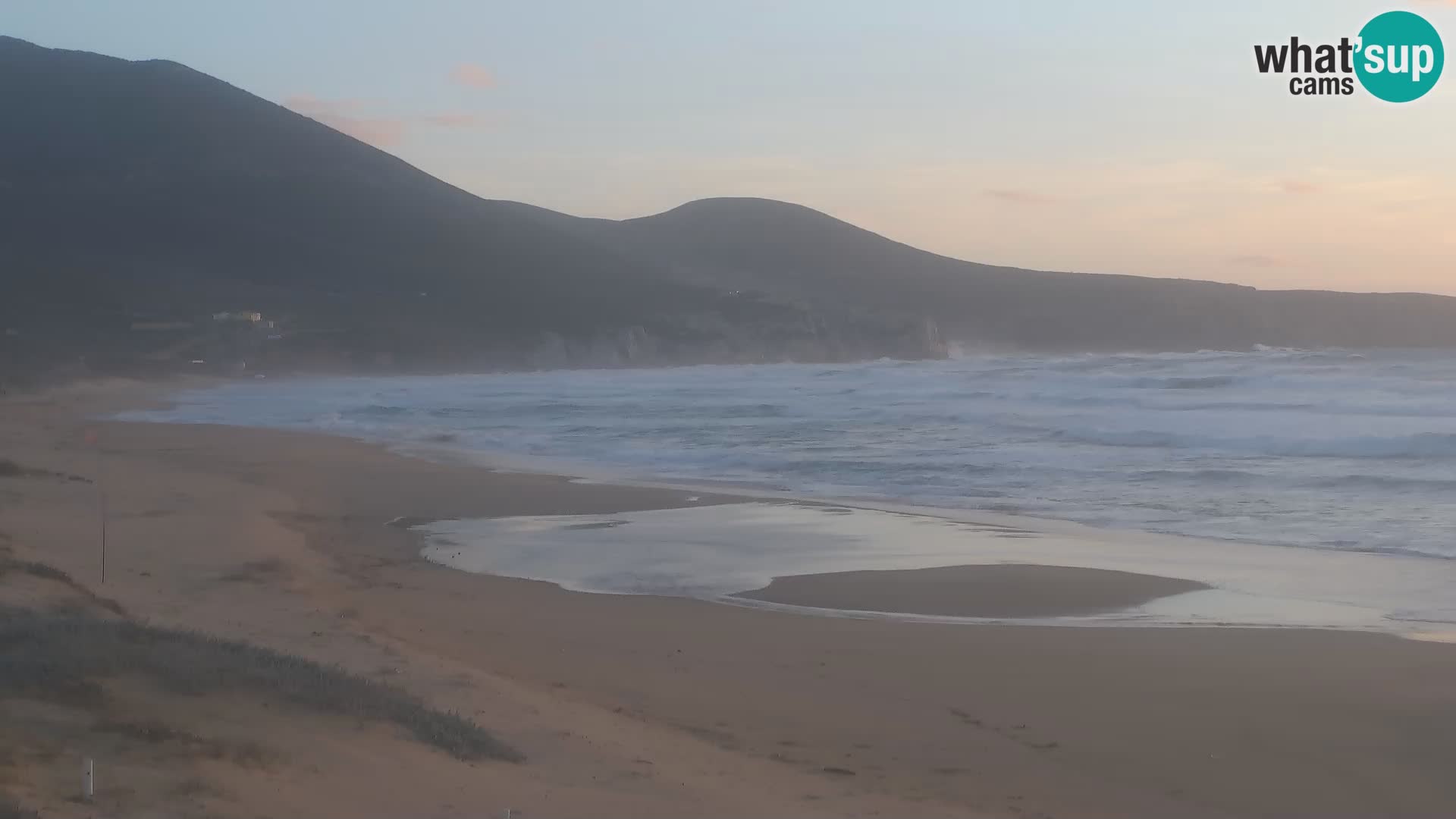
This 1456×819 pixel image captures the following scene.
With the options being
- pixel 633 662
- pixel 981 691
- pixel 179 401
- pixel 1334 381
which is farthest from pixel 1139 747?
pixel 179 401

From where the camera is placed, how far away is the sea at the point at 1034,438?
14734 millimetres

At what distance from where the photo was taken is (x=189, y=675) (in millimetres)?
5207

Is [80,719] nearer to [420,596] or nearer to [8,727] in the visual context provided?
[8,727]

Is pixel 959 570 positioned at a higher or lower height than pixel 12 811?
lower

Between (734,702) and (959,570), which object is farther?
(959,570)

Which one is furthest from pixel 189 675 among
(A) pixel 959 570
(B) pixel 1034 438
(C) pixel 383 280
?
(C) pixel 383 280

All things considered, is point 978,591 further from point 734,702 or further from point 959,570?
point 734,702

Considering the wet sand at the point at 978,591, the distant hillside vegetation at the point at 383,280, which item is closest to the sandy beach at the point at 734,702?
the wet sand at the point at 978,591

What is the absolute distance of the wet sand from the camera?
9391 millimetres

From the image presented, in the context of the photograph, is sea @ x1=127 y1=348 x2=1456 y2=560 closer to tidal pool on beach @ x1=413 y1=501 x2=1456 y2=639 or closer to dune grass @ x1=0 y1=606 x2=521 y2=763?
tidal pool on beach @ x1=413 y1=501 x2=1456 y2=639

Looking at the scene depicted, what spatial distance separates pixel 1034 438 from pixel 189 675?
64.7ft

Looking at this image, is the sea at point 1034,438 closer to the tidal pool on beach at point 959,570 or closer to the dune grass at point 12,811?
the tidal pool on beach at point 959,570

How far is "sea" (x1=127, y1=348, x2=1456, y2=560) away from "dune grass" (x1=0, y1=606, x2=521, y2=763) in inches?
361

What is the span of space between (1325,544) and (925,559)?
376 centimetres
